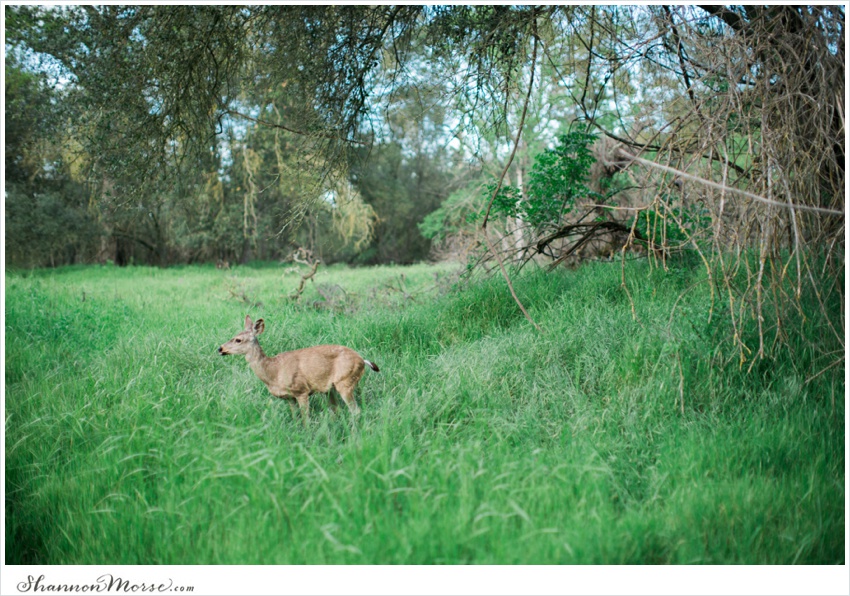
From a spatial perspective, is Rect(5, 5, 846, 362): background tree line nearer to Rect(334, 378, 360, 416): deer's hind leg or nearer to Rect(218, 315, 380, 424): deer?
Rect(218, 315, 380, 424): deer

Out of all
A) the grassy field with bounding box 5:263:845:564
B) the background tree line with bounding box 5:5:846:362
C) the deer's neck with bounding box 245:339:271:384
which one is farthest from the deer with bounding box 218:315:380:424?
the background tree line with bounding box 5:5:846:362

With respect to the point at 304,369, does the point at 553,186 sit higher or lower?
higher

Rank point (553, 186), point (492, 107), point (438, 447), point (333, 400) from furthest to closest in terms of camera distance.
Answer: point (553, 186) → point (492, 107) → point (333, 400) → point (438, 447)

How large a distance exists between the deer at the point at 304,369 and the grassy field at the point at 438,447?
0.13 metres

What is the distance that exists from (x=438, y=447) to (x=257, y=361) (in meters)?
1.02

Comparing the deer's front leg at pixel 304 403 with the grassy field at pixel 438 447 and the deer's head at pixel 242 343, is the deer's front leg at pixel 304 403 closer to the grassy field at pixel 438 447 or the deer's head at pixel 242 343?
the grassy field at pixel 438 447

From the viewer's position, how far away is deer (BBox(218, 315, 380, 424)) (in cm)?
273

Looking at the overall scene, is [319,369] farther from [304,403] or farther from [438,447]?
[438,447]

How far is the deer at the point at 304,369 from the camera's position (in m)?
2.73

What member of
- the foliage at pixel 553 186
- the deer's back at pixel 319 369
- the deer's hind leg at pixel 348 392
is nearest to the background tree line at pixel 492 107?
the foliage at pixel 553 186

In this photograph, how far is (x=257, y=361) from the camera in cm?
282

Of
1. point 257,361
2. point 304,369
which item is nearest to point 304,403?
point 304,369

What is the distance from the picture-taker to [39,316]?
389cm

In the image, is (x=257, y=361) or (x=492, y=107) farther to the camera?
(x=492, y=107)
